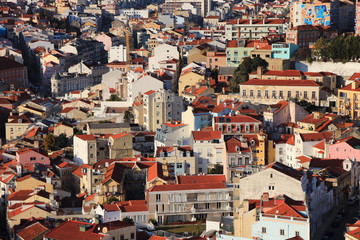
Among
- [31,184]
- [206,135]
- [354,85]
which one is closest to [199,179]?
[206,135]

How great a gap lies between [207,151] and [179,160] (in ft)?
4.84

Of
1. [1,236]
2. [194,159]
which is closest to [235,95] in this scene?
[194,159]

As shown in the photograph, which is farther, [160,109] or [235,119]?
[160,109]

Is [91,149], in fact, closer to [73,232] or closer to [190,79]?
[190,79]

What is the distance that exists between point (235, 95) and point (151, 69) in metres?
14.5

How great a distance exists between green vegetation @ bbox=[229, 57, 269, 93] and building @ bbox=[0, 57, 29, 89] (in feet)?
77.7

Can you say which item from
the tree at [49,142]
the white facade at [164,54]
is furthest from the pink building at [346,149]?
the white facade at [164,54]

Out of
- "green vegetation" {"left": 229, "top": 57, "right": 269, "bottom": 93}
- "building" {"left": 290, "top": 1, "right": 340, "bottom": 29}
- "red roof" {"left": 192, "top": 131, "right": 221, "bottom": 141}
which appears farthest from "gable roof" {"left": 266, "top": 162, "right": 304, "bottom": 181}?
"building" {"left": 290, "top": 1, "right": 340, "bottom": 29}

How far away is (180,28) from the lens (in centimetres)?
9888

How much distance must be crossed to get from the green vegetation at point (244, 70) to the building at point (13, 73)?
23.7 m

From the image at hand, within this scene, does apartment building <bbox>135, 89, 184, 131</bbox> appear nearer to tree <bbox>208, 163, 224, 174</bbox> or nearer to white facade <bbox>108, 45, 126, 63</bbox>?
tree <bbox>208, 163, 224, 174</bbox>

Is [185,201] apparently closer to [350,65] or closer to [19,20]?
[350,65]

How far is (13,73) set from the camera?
74.1 m

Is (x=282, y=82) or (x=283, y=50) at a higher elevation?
(x=283, y=50)
